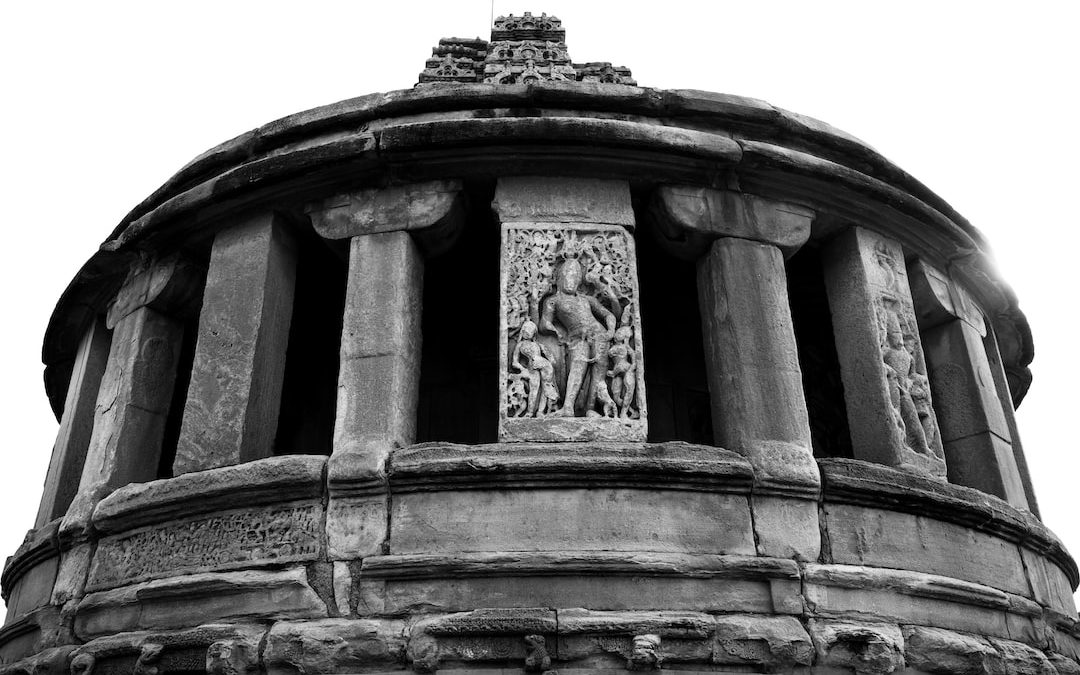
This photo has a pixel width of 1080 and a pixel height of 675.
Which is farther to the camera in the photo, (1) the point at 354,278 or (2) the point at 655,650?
(1) the point at 354,278

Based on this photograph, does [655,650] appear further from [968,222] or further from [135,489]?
[968,222]

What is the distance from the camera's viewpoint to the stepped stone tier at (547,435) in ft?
15.2

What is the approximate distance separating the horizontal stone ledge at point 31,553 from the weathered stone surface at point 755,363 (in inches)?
169

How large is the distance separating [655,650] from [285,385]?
16.7 feet

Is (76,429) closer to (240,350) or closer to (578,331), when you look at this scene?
(240,350)

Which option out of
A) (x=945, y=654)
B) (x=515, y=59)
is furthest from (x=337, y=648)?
(x=515, y=59)

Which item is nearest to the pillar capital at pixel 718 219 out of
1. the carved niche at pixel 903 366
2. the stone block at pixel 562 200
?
the stone block at pixel 562 200

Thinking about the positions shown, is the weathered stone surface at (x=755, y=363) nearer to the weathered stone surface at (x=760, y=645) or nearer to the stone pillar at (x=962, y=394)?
the weathered stone surface at (x=760, y=645)

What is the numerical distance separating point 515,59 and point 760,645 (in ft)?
17.9

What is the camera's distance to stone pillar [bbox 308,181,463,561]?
4.93m

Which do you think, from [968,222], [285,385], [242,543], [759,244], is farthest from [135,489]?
[968,222]

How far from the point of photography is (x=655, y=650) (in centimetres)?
439

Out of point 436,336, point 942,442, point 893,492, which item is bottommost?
point 893,492

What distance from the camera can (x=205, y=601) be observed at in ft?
16.2
